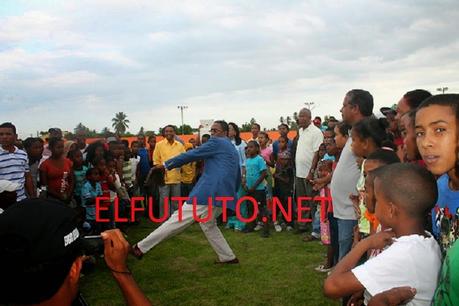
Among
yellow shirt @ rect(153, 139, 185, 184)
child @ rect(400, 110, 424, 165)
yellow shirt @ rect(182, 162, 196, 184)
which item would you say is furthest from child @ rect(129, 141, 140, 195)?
child @ rect(400, 110, 424, 165)

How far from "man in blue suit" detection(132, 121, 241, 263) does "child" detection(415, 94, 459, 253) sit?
4.08 metres

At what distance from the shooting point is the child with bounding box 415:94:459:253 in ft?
5.88

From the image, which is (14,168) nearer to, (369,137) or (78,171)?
(78,171)

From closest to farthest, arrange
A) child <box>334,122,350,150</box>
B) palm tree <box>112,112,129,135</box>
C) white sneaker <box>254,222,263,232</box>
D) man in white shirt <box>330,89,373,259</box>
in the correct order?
man in white shirt <box>330,89,373,259</box> → child <box>334,122,350,150</box> → white sneaker <box>254,222,263,232</box> → palm tree <box>112,112,129,135</box>

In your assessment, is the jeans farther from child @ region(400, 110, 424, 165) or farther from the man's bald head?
the man's bald head

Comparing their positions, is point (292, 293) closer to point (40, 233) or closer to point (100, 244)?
point (100, 244)

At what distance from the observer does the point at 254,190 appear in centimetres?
812

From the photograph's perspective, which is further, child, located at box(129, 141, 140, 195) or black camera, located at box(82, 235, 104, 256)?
child, located at box(129, 141, 140, 195)

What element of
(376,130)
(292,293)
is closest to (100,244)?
(376,130)

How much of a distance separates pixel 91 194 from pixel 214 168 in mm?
1876

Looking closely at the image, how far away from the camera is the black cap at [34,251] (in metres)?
1.17

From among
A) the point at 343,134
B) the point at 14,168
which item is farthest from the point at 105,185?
the point at 343,134

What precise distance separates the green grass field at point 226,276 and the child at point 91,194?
59 centimetres

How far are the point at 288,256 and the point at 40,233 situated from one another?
5438 millimetres
